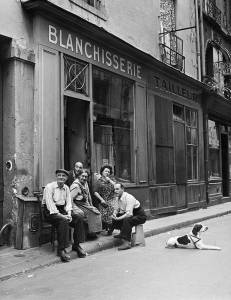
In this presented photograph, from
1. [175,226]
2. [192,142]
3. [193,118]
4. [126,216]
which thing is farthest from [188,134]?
[126,216]

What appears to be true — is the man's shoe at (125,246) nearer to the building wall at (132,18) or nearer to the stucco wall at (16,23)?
the stucco wall at (16,23)

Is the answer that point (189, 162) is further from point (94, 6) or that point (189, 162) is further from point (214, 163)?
point (94, 6)

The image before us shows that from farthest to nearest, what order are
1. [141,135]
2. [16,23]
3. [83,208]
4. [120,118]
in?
1. [141,135]
2. [120,118]
3. [83,208]
4. [16,23]

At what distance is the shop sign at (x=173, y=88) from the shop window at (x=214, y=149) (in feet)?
7.57

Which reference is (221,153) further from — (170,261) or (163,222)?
(170,261)

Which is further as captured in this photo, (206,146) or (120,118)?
(206,146)

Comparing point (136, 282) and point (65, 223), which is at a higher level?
point (65, 223)

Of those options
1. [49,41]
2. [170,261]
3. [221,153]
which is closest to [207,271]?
[170,261]

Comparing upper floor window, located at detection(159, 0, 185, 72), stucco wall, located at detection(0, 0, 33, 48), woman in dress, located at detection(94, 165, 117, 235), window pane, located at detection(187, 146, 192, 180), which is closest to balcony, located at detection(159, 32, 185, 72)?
upper floor window, located at detection(159, 0, 185, 72)

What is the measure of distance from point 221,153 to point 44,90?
12994mm

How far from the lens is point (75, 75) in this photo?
1004 centimetres

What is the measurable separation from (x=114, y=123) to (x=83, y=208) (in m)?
3.72

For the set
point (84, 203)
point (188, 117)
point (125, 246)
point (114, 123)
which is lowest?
point (125, 246)

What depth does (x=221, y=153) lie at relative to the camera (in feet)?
66.6
